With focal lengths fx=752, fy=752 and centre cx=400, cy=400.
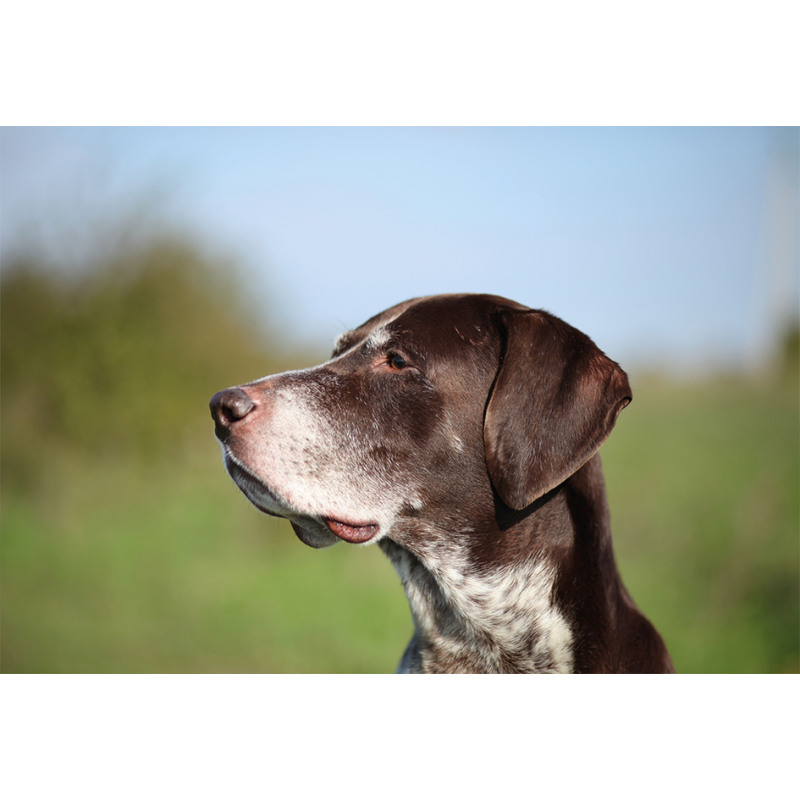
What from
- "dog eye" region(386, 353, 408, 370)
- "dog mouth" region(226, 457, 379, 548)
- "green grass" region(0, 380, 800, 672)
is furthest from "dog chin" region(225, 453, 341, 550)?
"green grass" region(0, 380, 800, 672)

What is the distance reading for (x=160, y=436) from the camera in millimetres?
6473

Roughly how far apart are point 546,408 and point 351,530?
0.65m

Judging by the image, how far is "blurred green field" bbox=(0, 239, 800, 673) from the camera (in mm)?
5434

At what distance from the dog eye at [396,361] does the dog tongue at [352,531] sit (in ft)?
1.54

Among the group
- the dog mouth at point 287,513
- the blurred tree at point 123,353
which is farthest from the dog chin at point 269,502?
the blurred tree at point 123,353

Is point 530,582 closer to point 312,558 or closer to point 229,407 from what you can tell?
point 229,407

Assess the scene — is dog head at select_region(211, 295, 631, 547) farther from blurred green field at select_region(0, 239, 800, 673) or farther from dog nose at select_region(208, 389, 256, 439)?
blurred green field at select_region(0, 239, 800, 673)

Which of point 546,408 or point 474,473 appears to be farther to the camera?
point 474,473

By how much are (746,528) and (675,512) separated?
0.55 metres

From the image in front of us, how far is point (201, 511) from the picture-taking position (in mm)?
6363

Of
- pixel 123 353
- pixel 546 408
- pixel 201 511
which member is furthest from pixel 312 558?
pixel 546 408

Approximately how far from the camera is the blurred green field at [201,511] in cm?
543

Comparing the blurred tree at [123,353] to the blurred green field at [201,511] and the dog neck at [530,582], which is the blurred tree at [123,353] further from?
the dog neck at [530,582]
